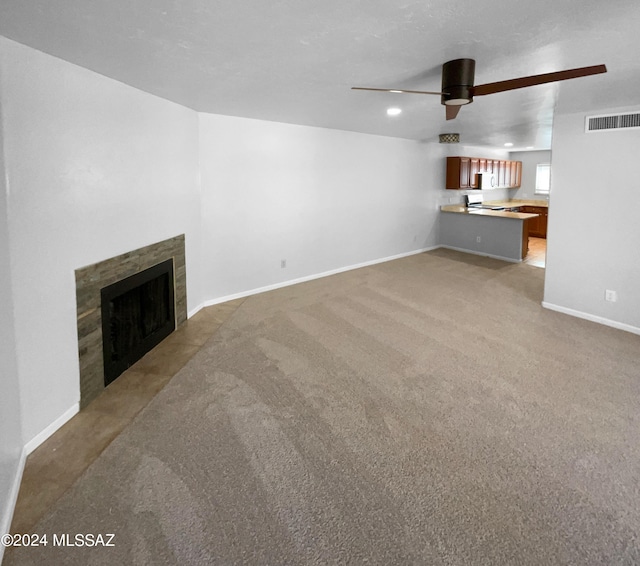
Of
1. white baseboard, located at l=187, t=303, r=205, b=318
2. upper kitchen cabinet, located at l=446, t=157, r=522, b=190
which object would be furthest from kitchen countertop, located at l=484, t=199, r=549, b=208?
white baseboard, located at l=187, t=303, r=205, b=318

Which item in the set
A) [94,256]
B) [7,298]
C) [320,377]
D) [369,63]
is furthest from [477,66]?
[7,298]

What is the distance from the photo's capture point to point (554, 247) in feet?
15.5

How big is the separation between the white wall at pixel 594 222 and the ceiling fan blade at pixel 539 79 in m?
2.31

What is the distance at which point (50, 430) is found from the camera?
2.47 metres

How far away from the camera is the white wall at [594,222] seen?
4.05 meters

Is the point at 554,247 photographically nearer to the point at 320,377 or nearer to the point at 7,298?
the point at 320,377

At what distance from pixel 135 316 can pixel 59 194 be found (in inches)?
52.4

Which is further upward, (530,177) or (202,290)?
(530,177)

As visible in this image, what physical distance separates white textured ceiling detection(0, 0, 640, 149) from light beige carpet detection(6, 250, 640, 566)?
2314mm

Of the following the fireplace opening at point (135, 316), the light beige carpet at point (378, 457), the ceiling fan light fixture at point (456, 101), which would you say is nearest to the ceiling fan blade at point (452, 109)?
the ceiling fan light fixture at point (456, 101)

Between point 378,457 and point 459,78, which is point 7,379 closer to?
point 378,457

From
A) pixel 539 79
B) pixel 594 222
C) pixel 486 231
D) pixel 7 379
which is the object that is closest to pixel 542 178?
pixel 486 231

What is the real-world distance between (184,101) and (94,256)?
6.43ft

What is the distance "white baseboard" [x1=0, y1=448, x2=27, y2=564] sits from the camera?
5.66ft
